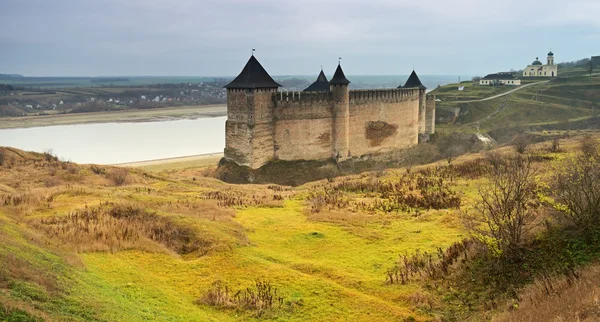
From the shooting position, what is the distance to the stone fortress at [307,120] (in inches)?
886

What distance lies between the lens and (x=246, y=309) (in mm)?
6953

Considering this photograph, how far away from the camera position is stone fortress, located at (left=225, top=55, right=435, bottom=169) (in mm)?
22500

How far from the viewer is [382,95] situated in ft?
95.3

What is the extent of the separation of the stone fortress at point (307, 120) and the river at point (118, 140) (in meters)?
12.2

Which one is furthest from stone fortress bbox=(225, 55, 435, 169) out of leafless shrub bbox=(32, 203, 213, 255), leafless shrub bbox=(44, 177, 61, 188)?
leafless shrub bbox=(32, 203, 213, 255)

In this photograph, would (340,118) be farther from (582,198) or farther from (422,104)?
(582,198)

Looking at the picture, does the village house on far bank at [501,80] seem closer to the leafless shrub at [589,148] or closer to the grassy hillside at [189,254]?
the leafless shrub at [589,148]

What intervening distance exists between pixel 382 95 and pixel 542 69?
5013 centimetres

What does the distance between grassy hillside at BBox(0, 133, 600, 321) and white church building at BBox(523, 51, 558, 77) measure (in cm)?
6128

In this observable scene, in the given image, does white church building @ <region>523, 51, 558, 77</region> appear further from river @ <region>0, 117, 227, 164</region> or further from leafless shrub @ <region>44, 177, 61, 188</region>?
leafless shrub @ <region>44, 177, 61, 188</region>

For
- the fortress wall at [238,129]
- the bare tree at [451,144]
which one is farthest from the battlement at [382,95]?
the fortress wall at [238,129]

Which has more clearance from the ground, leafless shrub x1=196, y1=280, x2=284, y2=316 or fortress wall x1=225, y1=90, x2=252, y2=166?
fortress wall x1=225, y1=90, x2=252, y2=166

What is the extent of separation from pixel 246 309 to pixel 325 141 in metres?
18.8

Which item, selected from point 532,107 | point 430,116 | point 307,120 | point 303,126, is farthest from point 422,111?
point 532,107
